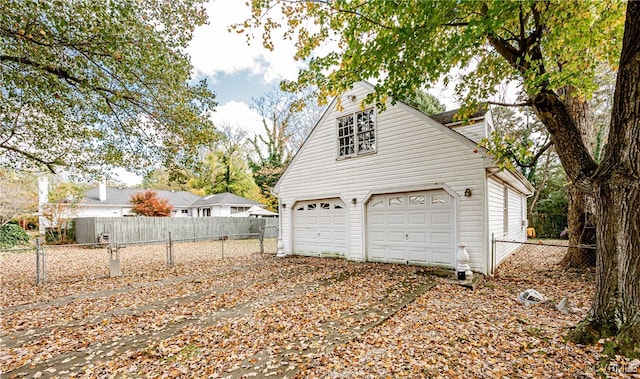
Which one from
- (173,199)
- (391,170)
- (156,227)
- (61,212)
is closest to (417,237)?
(391,170)

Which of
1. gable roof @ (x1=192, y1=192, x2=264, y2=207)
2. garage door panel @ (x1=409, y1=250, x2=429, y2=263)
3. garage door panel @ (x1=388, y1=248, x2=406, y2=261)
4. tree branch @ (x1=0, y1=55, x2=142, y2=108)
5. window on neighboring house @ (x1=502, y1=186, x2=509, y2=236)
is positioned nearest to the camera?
tree branch @ (x1=0, y1=55, x2=142, y2=108)

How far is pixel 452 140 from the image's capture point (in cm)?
777

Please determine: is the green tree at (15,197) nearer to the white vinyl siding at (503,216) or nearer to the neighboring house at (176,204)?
the neighboring house at (176,204)

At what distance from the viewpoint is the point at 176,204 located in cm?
2647

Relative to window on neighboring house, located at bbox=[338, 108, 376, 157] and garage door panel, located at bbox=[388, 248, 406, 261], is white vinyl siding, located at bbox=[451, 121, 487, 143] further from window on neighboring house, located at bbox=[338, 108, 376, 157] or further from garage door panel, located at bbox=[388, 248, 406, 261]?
garage door panel, located at bbox=[388, 248, 406, 261]

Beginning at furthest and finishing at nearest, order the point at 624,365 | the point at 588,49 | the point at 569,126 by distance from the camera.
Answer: the point at 588,49 < the point at 569,126 < the point at 624,365

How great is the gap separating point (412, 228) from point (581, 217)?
14.9ft

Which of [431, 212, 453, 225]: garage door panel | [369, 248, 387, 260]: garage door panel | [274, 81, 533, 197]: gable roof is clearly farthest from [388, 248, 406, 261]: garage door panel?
[274, 81, 533, 197]: gable roof

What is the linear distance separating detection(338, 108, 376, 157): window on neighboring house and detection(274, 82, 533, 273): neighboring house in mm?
36

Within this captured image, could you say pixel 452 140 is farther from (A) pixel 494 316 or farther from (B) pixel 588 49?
(A) pixel 494 316

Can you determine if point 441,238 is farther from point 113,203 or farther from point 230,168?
point 113,203

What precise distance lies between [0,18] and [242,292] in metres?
6.65

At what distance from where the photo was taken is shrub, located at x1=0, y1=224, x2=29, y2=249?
15.7 meters

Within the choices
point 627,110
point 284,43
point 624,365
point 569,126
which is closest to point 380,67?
point 284,43
